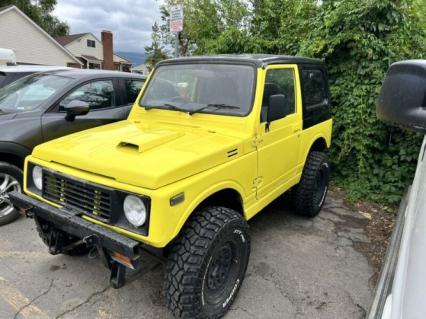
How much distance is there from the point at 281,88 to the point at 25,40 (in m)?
28.5

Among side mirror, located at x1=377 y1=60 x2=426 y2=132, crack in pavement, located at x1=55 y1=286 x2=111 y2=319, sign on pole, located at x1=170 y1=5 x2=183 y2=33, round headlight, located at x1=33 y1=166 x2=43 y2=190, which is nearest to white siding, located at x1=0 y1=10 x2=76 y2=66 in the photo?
sign on pole, located at x1=170 y1=5 x2=183 y2=33

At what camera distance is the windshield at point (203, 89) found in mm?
3164

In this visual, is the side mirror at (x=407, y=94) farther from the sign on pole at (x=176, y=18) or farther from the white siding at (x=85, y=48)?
the white siding at (x=85, y=48)

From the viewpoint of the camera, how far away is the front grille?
7.63 feet

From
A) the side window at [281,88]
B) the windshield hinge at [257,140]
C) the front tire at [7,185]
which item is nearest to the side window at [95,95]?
the front tire at [7,185]

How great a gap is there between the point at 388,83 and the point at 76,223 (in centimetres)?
201

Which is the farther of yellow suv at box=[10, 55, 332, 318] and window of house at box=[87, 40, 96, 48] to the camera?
window of house at box=[87, 40, 96, 48]

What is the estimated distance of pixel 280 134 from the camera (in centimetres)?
345

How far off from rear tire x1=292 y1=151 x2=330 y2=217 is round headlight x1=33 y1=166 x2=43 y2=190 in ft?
9.14

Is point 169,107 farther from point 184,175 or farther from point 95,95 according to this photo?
point 95,95

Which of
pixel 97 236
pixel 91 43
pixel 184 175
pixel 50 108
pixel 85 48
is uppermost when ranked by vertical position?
pixel 91 43

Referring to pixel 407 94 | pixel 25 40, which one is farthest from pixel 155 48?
pixel 407 94

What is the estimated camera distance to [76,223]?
7.71 feet

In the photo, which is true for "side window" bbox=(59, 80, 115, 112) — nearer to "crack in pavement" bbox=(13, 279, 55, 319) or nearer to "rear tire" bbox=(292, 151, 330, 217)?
"crack in pavement" bbox=(13, 279, 55, 319)
